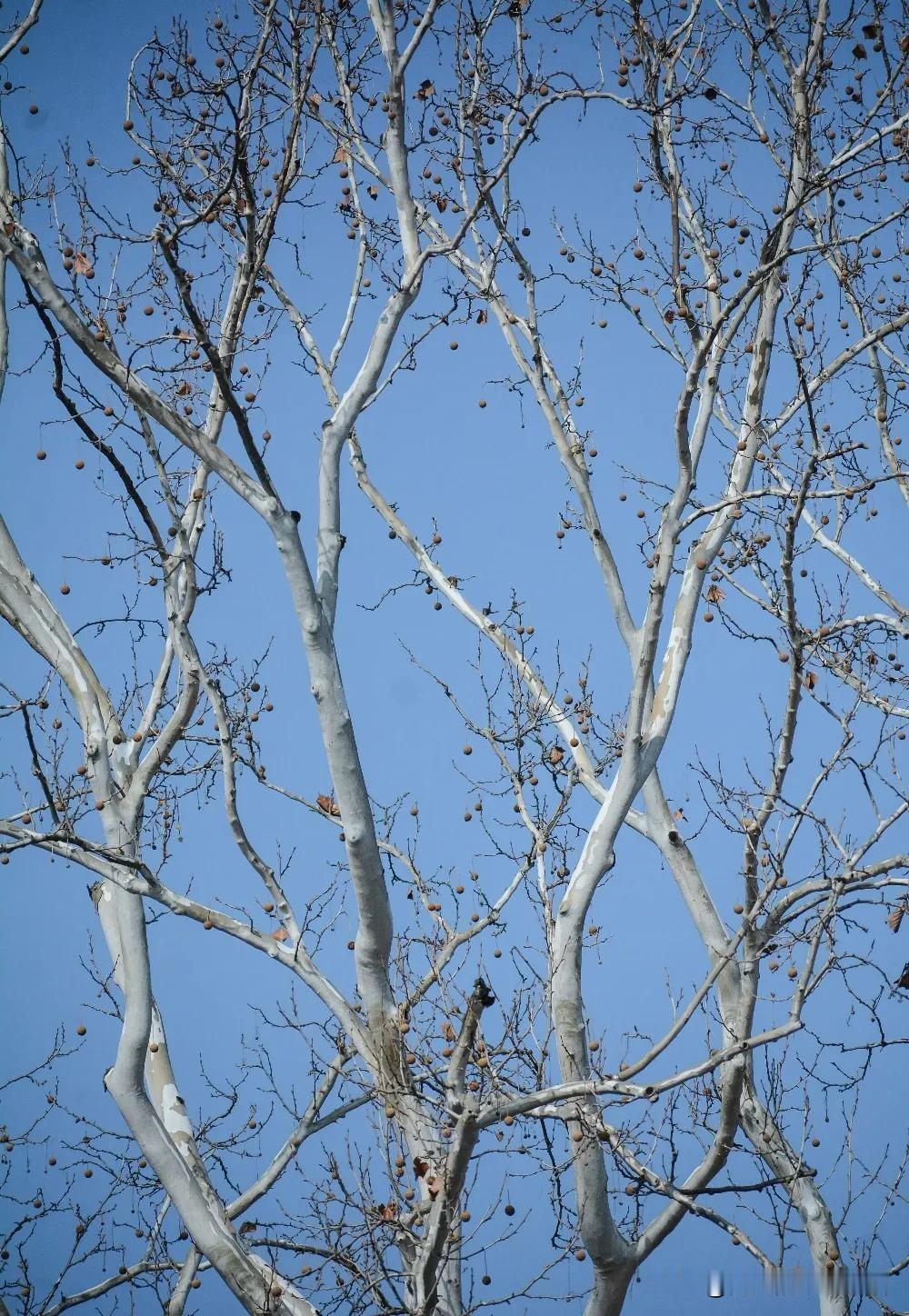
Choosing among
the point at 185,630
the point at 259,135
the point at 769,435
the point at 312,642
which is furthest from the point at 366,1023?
the point at 259,135

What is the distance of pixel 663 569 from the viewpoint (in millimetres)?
5883

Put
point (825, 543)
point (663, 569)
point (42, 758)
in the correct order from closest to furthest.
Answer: point (663, 569)
point (42, 758)
point (825, 543)

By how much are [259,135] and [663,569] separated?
2.87 m

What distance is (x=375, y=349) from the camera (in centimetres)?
612

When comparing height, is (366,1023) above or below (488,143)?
→ below

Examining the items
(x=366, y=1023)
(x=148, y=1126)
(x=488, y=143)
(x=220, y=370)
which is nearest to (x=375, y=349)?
(x=220, y=370)

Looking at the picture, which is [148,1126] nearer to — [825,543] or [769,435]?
[769,435]

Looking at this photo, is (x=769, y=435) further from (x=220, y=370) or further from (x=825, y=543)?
(x=220, y=370)

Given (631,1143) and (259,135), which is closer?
(631,1143)

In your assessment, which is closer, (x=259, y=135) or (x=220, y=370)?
(x=220, y=370)

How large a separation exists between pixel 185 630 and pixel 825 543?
384 cm

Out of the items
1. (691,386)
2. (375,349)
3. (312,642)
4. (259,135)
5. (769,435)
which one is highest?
(259,135)

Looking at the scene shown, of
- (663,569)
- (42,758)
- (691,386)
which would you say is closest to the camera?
(691,386)

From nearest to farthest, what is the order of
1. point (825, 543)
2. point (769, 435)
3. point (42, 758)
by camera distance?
point (42, 758)
point (769, 435)
point (825, 543)
